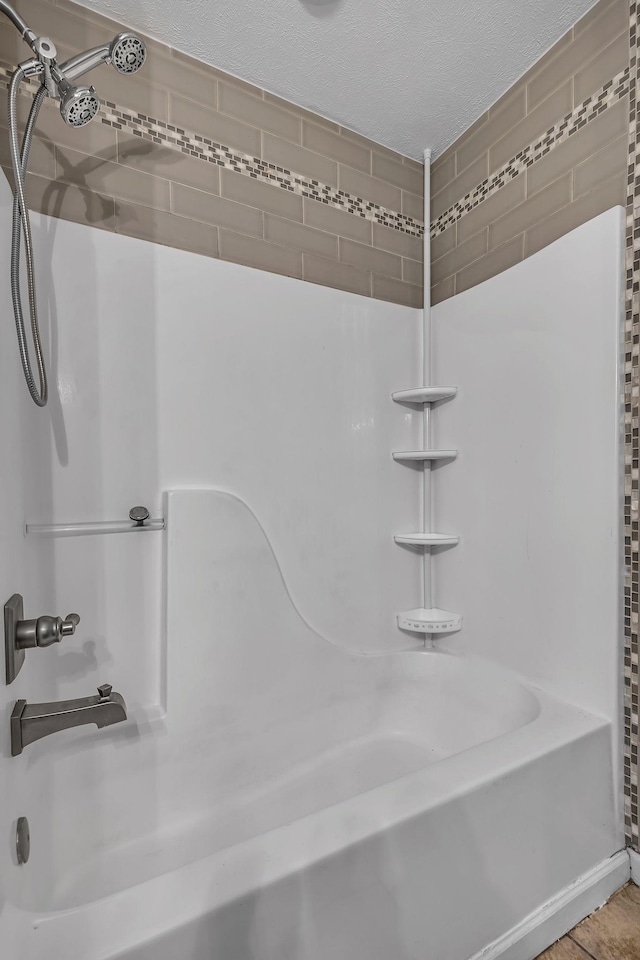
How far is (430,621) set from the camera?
178 cm

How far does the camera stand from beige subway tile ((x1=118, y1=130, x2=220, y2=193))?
1.40 meters

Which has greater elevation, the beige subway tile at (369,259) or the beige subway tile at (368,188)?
the beige subway tile at (368,188)

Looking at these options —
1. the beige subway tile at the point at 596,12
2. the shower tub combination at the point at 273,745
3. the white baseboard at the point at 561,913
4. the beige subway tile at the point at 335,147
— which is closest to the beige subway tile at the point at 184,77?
the beige subway tile at the point at 335,147

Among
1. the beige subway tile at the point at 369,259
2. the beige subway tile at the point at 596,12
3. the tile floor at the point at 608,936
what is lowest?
the tile floor at the point at 608,936

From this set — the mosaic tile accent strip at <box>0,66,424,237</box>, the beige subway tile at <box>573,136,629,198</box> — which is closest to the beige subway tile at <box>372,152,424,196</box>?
the mosaic tile accent strip at <box>0,66,424,237</box>

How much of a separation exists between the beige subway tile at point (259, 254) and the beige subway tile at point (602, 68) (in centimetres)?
93

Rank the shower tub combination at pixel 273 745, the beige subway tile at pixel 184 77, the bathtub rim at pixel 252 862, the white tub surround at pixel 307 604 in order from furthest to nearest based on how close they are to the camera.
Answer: the beige subway tile at pixel 184 77, the white tub surround at pixel 307 604, the shower tub combination at pixel 273 745, the bathtub rim at pixel 252 862

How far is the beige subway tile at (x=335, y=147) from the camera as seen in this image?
1.72m

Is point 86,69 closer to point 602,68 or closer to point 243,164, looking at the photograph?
point 243,164

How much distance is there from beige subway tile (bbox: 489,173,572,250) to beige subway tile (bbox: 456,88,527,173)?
29cm

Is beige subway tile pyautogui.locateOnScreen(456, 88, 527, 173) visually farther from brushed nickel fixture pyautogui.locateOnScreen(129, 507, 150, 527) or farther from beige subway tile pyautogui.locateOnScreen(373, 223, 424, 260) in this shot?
brushed nickel fixture pyautogui.locateOnScreen(129, 507, 150, 527)

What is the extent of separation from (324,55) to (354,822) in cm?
200

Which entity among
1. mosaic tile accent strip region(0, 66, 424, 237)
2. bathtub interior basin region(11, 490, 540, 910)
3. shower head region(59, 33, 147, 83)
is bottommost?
bathtub interior basin region(11, 490, 540, 910)

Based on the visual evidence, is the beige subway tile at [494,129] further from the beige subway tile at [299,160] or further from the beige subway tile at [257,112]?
the beige subway tile at [257,112]
